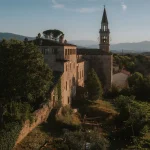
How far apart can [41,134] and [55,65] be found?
589 inches

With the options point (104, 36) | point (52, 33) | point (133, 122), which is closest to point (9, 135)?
point (133, 122)

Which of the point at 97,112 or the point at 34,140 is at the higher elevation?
the point at 34,140

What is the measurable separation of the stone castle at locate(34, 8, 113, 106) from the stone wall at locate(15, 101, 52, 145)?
2.30 metres

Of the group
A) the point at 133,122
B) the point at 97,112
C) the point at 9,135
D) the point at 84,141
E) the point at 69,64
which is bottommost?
the point at 97,112

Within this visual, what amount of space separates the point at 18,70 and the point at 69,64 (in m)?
20.5

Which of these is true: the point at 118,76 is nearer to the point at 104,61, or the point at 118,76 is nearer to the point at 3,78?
the point at 104,61

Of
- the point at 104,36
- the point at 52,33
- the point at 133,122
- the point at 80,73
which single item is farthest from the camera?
the point at 52,33

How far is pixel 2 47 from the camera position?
2597 centimetres

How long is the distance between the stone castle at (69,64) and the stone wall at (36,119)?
7.54 feet

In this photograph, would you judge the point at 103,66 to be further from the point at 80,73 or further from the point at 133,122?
the point at 133,122

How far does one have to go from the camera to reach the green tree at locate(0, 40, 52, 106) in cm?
2552

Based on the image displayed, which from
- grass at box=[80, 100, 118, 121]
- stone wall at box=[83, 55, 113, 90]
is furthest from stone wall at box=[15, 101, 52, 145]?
stone wall at box=[83, 55, 113, 90]

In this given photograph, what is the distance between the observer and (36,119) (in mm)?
30688

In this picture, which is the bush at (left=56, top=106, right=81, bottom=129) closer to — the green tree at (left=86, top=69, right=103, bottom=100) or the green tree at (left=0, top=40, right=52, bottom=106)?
the green tree at (left=0, top=40, right=52, bottom=106)
